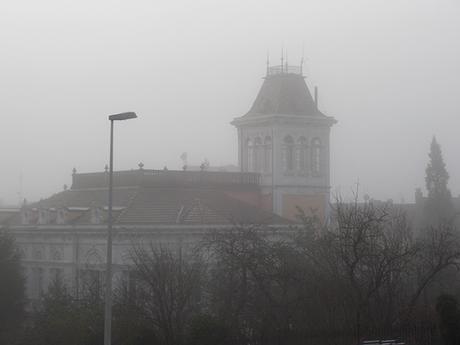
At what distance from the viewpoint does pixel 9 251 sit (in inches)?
2235

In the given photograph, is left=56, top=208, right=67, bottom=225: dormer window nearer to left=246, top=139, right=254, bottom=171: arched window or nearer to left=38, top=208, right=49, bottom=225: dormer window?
left=38, top=208, right=49, bottom=225: dormer window

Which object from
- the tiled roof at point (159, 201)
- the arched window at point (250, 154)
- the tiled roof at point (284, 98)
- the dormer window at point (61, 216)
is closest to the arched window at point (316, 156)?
Result: the tiled roof at point (284, 98)

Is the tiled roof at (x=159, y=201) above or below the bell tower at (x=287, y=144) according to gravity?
below

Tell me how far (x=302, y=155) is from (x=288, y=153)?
1131 millimetres

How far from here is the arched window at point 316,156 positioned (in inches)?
2618

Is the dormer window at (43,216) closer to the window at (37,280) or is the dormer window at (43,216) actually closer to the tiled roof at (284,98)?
the window at (37,280)

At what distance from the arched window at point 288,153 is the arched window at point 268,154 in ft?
3.31

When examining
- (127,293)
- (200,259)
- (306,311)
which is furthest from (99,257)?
(306,311)

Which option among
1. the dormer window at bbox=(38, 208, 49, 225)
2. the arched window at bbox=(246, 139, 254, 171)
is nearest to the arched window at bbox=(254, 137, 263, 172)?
the arched window at bbox=(246, 139, 254, 171)

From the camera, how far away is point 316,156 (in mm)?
66938

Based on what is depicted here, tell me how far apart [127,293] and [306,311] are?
6.92 metres

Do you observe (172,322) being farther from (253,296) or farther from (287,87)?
(287,87)

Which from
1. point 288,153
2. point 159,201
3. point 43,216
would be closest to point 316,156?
point 288,153

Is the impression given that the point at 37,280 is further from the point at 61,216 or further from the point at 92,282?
the point at 92,282
